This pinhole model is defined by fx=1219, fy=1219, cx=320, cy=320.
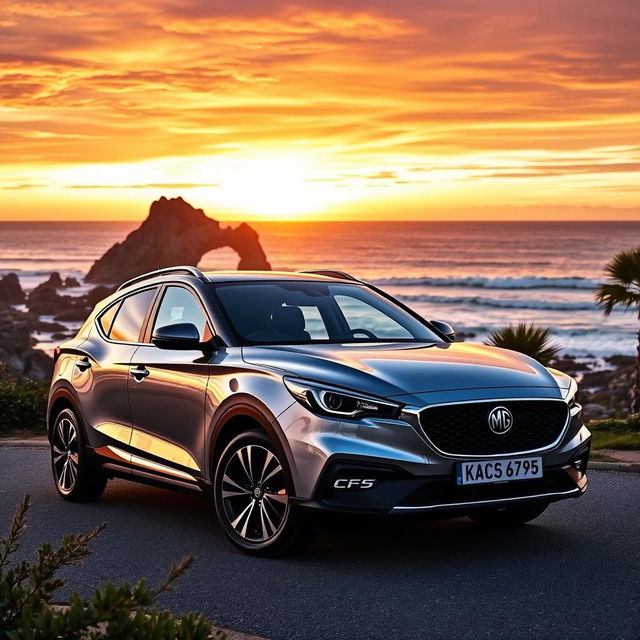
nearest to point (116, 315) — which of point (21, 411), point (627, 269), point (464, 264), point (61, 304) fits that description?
point (21, 411)

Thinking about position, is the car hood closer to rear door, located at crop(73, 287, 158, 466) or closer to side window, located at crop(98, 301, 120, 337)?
rear door, located at crop(73, 287, 158, 466)

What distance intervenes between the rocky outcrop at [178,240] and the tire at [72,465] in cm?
8036

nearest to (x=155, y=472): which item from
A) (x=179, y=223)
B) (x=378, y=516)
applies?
(x=378, y=516)

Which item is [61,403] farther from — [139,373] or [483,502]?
[483,502]

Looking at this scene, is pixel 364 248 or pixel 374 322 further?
pixel 364 248

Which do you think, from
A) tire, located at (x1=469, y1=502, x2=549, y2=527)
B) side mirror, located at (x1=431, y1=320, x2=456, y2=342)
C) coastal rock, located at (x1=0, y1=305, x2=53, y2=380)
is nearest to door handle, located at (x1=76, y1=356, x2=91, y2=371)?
side mirror, located at (x1=431, y1=320, x2=456, y2=342)

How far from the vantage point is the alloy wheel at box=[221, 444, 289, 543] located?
289 inches

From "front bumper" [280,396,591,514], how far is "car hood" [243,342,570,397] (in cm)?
26

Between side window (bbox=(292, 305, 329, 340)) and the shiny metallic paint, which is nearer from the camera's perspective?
the shiny metallic paint

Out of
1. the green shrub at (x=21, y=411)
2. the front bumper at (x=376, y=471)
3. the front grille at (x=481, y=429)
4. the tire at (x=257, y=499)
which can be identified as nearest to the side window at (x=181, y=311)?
the tire at (x=257, y=499)

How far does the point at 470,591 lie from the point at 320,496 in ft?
3.30

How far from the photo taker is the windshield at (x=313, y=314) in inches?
326

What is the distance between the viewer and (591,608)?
6.25 m

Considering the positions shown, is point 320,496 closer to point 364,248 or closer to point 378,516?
point 378,516
